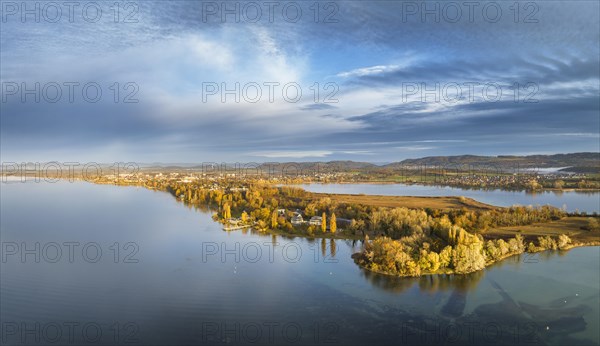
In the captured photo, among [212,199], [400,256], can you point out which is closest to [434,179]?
[212,199]

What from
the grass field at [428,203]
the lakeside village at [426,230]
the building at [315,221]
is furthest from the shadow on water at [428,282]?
the grass field at [428,203]

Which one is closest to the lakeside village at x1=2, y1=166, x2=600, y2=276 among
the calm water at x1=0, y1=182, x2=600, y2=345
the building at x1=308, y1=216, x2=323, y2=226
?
the building at x1=308, y1=216, x2=323, y2=226

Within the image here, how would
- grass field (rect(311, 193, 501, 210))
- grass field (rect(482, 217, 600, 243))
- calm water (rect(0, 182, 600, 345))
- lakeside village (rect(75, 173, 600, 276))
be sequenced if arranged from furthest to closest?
grass field (rect(311, 193, 501, 210)) < grass field (rect(482, 217, 600, 243)) < lakeside village (rect(75, 173, 600, 276)) < calm water (rect(0, 182, 600, 345))

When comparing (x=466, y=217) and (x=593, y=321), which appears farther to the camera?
(x=466, y=217)

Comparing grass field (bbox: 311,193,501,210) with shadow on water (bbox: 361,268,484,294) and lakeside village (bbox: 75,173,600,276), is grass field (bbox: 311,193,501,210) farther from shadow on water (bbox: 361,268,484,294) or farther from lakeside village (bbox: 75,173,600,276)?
shadow on water (bbox: 361,268,484,294)

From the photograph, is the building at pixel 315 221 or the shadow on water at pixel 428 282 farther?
the building at pixel 315 221

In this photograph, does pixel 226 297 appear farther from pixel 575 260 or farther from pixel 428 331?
pixel 575 260

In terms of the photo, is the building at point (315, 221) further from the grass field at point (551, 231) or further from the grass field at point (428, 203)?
the grass field at point (551, 231)

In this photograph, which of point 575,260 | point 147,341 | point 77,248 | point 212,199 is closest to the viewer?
point 147,341
